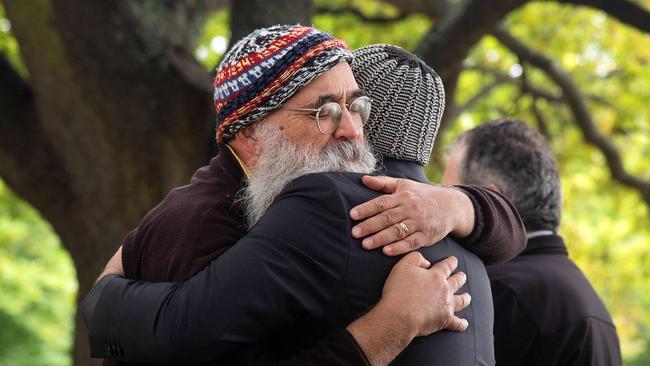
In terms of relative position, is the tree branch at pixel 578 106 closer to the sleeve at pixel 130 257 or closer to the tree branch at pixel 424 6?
the tree branch at pixel 424 6

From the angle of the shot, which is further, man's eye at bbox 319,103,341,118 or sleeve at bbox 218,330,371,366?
man's eye at bbox 319,103,341,118

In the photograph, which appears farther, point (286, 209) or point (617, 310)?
point (617, 310)

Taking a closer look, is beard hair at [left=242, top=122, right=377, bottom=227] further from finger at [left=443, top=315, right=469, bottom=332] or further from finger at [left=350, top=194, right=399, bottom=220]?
finger at [left=443, top=315, right=469, bottom=332]

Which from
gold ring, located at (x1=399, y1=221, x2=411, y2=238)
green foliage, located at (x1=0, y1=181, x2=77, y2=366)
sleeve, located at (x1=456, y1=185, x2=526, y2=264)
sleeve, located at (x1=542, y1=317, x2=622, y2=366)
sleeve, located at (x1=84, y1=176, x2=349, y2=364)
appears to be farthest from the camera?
green foliage, located at (x1=0, y1=181, x2=77, y2=366)

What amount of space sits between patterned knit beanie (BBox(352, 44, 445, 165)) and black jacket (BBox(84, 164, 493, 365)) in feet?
1.12

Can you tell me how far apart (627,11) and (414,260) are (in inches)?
151

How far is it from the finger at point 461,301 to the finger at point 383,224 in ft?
0.70

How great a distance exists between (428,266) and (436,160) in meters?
6.60

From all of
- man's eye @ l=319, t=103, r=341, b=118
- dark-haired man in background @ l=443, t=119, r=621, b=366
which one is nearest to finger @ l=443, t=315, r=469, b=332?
man's eye @ l=319, t=103, r=341, b=118

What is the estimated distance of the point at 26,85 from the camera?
572cm

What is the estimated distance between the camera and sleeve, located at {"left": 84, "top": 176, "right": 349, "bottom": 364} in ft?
6.37

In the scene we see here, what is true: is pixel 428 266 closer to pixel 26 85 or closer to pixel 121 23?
pixel 121 23

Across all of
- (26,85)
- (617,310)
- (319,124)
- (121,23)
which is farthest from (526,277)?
(617,310)

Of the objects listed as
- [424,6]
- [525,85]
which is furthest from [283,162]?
[525,85]
